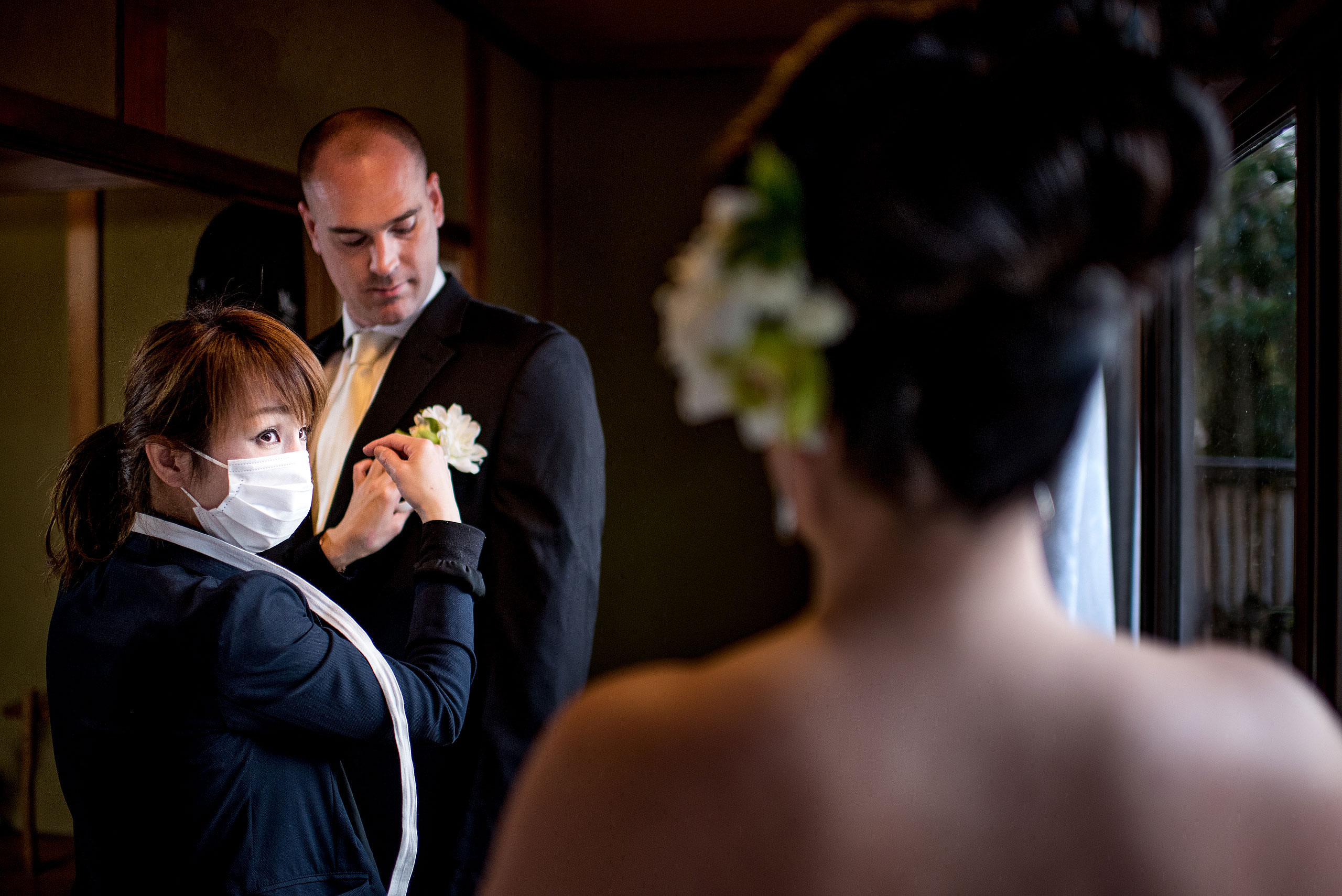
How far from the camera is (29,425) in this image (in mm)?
3277

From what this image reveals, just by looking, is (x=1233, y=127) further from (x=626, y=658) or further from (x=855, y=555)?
(x=626, y=658)

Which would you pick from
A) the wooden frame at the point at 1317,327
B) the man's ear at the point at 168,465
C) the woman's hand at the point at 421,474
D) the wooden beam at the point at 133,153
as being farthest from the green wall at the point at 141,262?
the wooden frame at the point at 1317,327

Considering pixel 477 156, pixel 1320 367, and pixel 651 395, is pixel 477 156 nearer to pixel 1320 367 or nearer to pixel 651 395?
pixel 651 395

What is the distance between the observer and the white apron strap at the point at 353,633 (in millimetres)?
1272

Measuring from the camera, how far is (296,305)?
2.64m

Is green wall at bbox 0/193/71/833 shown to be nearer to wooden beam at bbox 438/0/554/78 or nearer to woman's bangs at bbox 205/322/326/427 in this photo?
wooden beam at bbox 438/0/554/78

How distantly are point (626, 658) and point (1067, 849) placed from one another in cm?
376

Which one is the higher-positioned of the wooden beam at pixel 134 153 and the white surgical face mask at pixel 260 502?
the wooden beam at pixel 134 153

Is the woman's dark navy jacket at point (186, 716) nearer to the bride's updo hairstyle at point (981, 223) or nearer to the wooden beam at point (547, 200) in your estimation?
the bride's updo hairstyle at point (981, 223)

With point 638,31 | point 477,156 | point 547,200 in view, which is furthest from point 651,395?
point 638,31

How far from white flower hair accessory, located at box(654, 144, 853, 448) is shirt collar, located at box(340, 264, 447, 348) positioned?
1.41 m

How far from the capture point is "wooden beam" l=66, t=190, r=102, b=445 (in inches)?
98.0

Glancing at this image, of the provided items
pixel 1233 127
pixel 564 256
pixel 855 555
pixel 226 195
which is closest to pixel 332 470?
pixel 226 195

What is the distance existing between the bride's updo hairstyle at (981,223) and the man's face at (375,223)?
139 cm
